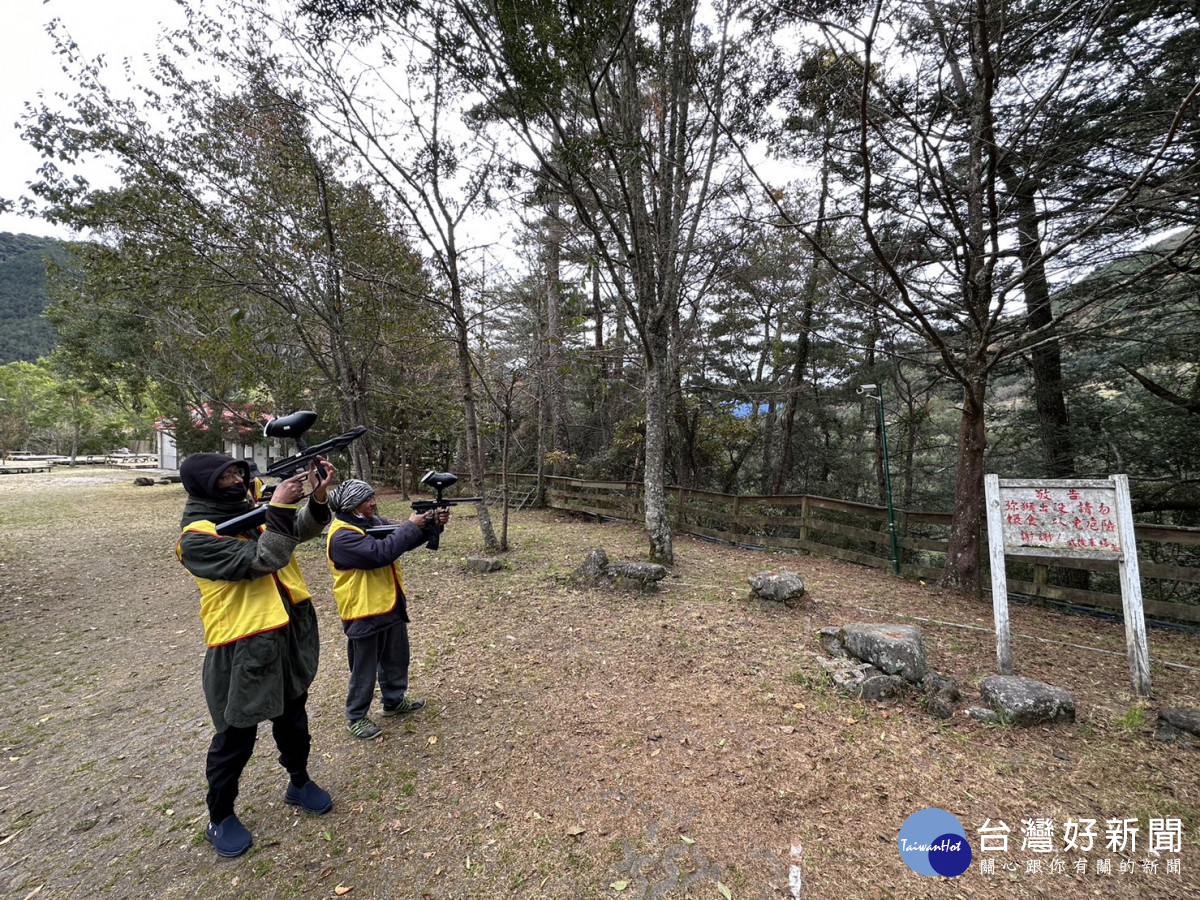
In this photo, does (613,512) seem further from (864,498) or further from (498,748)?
(498,748)

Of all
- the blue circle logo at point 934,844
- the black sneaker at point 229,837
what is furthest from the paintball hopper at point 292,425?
the blue circle logo at point 934,844

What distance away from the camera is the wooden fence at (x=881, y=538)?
180 inches

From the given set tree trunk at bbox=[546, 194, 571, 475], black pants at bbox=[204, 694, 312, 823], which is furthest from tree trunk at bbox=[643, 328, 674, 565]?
black pants at bbox=[204, 694, 312, 823]

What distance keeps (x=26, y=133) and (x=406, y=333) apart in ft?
18.5

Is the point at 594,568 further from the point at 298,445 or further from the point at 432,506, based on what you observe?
the point at 298,445

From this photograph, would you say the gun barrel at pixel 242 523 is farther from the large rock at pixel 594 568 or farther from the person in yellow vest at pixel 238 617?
the large rock at pixel 594 568

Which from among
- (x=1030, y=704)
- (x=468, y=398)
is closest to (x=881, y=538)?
(x=1030, y=704)

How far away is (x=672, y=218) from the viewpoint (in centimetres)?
711

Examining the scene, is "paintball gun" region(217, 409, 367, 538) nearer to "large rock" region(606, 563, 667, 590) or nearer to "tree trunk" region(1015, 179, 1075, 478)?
"large rock" region(606, 563, 667, 590)

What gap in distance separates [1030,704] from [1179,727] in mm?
714

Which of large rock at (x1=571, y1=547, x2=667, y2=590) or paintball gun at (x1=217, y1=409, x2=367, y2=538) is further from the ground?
paintball gun at (x1=217, y1=409, x2=367, y2=538)

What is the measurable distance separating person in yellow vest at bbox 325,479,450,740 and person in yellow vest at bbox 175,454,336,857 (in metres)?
0.48

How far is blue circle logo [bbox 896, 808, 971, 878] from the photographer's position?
198 centimetres

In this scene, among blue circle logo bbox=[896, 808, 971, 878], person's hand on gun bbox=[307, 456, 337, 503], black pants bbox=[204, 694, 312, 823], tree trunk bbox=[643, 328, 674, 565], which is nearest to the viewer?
blue circle logo bbox=[896, 808, 971, 878]
